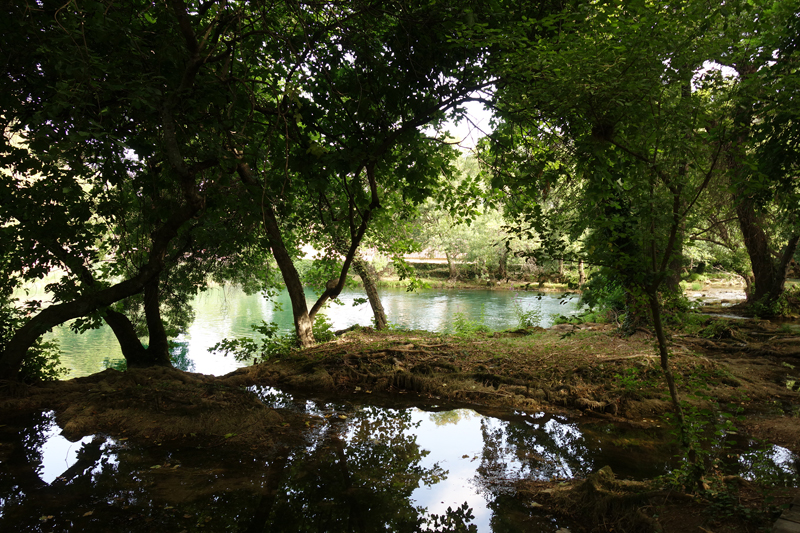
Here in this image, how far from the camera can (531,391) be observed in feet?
22.9

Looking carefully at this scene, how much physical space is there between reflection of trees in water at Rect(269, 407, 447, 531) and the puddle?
0.01m

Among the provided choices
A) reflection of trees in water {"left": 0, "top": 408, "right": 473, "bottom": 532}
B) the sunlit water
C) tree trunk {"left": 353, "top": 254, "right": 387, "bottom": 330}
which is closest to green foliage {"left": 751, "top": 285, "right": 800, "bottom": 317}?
the sunlit water

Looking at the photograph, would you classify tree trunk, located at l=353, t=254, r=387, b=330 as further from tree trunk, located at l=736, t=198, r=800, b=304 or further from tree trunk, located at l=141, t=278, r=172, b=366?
tree trunk, located at l=736, t=198, r=800, b=304

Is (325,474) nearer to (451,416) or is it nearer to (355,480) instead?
(355,480)

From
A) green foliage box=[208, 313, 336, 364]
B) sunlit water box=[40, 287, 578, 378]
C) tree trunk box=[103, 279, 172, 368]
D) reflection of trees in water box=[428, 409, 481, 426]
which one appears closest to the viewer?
reflection of trees in water box=[428, 409, 481, 426]

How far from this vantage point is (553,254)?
4.33 m

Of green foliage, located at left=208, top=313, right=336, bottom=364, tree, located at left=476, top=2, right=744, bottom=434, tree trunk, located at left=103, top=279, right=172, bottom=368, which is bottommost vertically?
green foliage, located at left=208, top=313, right=336, bottom=364

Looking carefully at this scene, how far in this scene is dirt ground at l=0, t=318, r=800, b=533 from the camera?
3406 mm

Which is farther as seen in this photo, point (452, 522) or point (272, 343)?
point (272, 343)

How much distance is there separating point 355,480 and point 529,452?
204cm

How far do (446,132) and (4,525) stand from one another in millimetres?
6530

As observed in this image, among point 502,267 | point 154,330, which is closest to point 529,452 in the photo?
point 154,330

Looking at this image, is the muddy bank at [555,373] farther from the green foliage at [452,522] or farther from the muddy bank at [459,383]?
the green foliage at [452,522]

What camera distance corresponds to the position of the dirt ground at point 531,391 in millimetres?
3406
